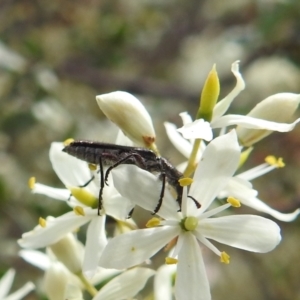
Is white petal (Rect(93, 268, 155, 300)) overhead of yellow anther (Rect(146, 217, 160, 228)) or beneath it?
beneath

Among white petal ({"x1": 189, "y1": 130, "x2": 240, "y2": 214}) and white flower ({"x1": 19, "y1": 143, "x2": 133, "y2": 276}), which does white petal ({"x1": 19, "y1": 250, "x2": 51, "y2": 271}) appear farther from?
white petal ({"x1": 189, "y1": 130, "x2": 240, "y2": 214})

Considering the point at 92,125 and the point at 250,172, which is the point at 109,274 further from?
the point at 92,125

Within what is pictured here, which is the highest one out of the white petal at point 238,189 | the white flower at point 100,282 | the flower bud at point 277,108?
the flower bud at point 277,108

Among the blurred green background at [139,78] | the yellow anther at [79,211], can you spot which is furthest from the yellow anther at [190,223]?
the blurred green background at [139,78]

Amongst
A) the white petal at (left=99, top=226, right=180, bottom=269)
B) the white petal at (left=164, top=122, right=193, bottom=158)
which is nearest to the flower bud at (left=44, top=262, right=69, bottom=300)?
the white petal at (left=99, top=226, right=180, bottom=269)

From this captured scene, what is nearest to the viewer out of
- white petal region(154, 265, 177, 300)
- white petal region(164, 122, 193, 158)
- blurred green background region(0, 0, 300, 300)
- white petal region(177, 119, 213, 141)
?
white petal region(177, 119, 213, 141)

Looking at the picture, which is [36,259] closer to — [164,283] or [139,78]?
[164,283]

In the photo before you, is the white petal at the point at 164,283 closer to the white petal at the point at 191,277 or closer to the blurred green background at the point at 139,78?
the white petal at the point at 191,277

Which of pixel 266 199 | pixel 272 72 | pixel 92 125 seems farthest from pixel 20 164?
pixel 272 72
